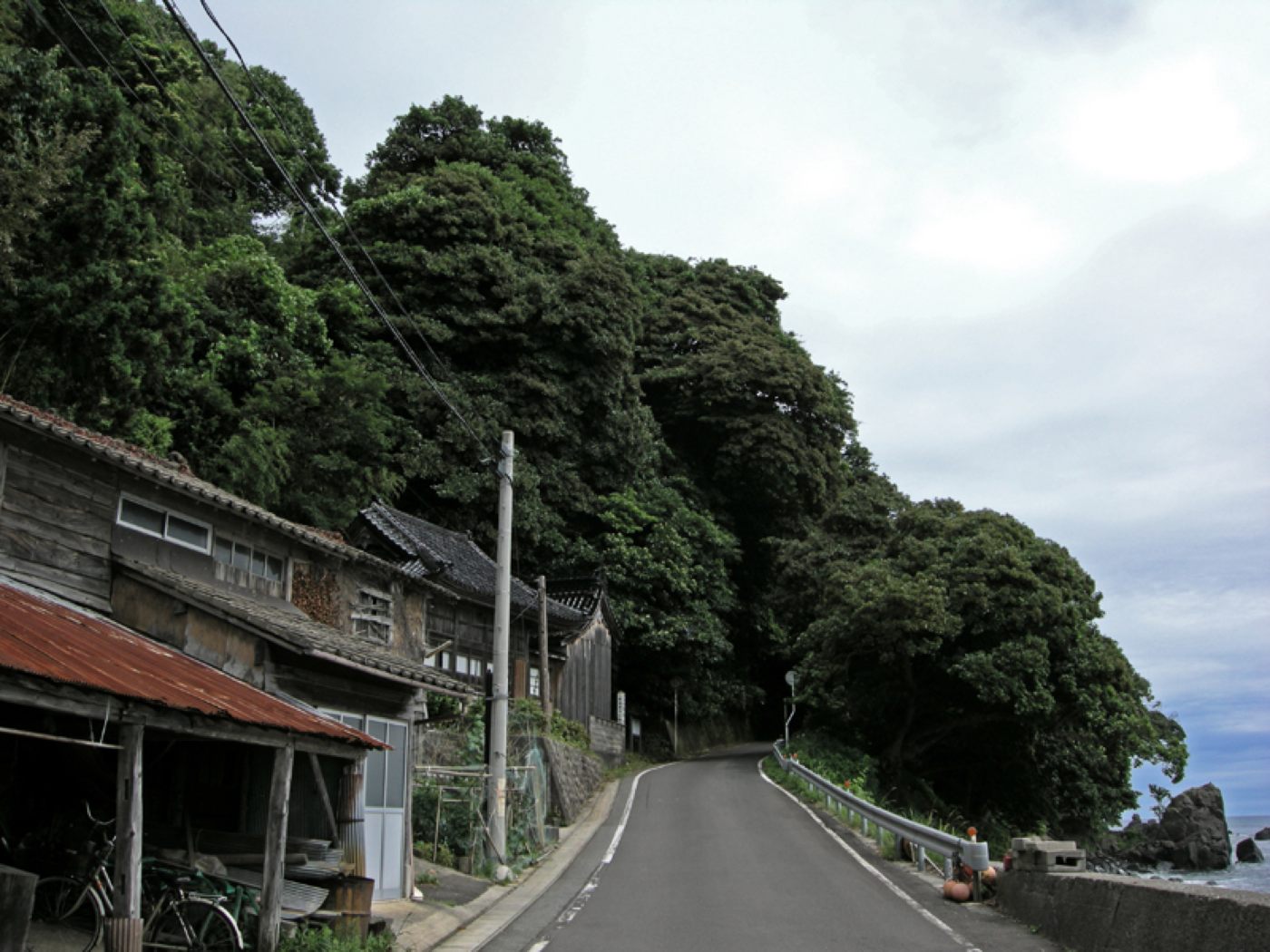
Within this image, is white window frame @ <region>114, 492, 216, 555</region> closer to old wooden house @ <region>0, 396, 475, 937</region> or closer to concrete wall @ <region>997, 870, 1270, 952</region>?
old wooden house @ <region>0, 396, 475, 937</region>

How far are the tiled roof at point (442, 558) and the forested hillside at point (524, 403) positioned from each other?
110 centimetres

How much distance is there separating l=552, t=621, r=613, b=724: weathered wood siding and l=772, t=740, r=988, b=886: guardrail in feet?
34.3

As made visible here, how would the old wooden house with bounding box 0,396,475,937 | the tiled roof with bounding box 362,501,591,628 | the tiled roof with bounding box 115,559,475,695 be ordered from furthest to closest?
the tiled roof with bounding box 362,501,591,628
the tiled roof with bounding box 115,559,475,695
the old wooden house with bounding box 0,396,475,937

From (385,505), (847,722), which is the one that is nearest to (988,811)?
(847,722)

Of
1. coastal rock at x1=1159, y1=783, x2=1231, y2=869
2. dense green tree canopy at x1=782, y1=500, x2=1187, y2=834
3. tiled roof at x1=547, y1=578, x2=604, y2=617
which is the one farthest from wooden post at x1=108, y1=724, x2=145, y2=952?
coastal rock at x1=1159, y1=783, x2=1231, y2=869

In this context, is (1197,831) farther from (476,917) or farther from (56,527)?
(56,527)

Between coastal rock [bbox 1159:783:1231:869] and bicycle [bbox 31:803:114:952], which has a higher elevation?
bicycle [bbox 31:803:114:952]

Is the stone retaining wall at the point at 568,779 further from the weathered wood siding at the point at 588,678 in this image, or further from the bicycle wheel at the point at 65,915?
the bicycle wheel at the point at 65,915

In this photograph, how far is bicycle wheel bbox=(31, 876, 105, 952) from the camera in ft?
30.6

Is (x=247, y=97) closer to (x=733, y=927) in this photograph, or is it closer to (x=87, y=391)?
(x=87, y=391)

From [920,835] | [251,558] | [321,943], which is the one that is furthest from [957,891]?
[251,558]

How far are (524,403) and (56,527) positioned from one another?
26482 mm

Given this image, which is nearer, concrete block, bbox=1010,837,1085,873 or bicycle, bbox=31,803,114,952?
bicycle, bbox=31,803,114,952

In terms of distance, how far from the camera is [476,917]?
13.7 m
